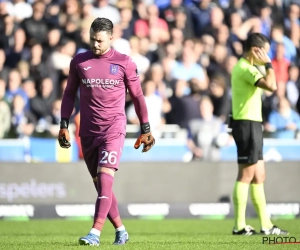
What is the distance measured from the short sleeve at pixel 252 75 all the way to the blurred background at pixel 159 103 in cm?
402

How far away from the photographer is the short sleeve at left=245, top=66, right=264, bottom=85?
34.7 ft

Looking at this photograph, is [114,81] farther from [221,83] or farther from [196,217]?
[221,83]

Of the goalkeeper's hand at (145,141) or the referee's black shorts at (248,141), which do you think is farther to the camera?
the referee's black shorts at (248,141)

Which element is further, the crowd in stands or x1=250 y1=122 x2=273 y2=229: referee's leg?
the crowd in stands

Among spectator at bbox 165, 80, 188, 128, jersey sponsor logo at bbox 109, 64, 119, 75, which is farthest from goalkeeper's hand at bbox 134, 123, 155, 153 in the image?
spectator at bbox 165, 80, 188, 128

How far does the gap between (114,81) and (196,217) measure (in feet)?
22.3

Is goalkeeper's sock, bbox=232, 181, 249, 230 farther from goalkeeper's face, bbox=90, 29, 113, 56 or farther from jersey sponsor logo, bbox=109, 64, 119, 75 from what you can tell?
goalkeeper's face, bbox=90, 29, 113, 56

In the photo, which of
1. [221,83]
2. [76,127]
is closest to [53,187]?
[76,127]

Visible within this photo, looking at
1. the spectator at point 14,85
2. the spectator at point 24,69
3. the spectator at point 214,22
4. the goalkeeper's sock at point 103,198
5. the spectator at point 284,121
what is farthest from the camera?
the spectator at point 214,22

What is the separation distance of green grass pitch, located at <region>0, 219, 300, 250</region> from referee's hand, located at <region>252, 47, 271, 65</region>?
221 cm

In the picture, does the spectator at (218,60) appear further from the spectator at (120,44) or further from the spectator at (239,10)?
the spectator at (120,44)

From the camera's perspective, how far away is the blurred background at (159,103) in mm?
14844

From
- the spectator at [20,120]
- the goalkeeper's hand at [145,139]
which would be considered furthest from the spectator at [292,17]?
the goalkeeper's hand at [145,139]

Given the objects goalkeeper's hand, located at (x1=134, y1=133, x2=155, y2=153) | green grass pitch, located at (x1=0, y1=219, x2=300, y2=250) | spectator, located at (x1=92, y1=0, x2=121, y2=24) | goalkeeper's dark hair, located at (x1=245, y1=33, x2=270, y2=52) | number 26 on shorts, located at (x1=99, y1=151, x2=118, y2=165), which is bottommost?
green grass pitch, located at (x1=0, y1=219, x2=300, y2=250)
